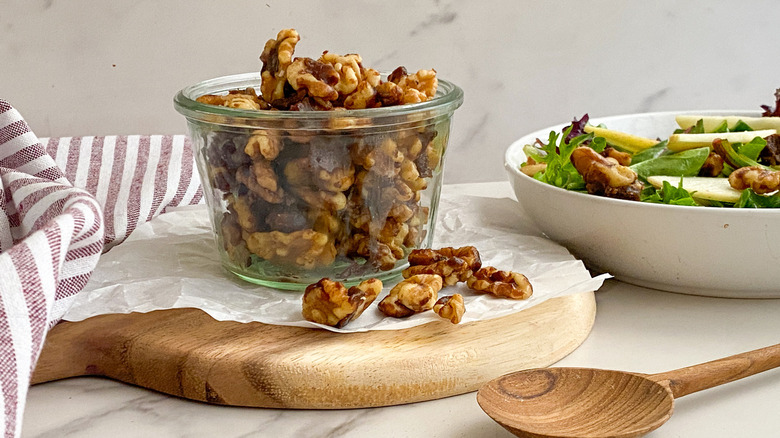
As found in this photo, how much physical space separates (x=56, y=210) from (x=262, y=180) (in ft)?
0.76

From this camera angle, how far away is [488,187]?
1.64 meters

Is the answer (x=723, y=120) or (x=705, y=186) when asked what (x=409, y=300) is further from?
(x=723, y=120)

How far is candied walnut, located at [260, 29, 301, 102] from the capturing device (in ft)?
3.25

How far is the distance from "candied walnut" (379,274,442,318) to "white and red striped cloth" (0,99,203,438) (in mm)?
327

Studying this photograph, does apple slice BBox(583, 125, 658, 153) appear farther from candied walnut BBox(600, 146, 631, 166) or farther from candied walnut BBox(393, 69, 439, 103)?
candied walnut BBox(393, 69, 439, 103)

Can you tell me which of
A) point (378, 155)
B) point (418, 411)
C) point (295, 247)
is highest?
point (378, 155)

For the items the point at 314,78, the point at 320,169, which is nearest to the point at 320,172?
the point at 320,169

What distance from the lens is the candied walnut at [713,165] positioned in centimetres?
118

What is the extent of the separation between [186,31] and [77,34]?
0.22 m

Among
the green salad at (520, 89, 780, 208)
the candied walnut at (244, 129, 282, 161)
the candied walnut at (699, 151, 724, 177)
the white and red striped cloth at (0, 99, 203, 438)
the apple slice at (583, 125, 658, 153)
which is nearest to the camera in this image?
the white and red striped cloth at (0, 99, 203, 438)

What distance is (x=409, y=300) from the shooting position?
2.99ft

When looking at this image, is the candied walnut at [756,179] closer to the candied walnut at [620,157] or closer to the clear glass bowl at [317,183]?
the candied walnut at [620,157]

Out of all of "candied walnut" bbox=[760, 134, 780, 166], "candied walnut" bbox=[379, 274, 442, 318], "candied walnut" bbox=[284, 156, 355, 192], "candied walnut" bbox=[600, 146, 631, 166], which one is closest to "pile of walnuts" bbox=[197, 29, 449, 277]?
"candied walnut" bbox=[284, 156, 355, 192]

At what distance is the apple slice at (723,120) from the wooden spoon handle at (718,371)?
0.56 meters
